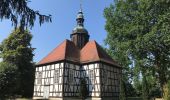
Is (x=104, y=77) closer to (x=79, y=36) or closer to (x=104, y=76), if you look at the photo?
(x=104, y=76)

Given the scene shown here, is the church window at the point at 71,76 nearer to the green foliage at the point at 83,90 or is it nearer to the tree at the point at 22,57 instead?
the green foliage at the point at 83,90

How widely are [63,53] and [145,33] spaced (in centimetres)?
1109

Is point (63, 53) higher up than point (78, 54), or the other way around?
point (78, 54)

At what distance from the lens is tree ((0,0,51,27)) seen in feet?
15.1

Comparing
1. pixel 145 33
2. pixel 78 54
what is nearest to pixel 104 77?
pixel 78 54

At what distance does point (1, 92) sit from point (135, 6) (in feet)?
60.6

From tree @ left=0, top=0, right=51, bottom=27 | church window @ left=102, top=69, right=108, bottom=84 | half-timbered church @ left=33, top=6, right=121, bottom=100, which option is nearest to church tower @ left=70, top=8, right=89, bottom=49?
half-timbered church @ left=33, top=6, right=121, bottom=100

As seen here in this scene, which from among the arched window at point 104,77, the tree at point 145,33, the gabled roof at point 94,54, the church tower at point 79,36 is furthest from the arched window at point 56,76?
the tree at point 145,33

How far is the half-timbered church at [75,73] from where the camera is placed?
27433 mm

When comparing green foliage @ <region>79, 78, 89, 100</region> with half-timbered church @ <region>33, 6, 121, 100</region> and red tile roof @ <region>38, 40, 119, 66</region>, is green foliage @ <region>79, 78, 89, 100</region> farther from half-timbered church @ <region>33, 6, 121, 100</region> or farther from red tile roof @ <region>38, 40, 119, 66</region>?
red tile roof @ <region>38, 40, 119, 66</region>

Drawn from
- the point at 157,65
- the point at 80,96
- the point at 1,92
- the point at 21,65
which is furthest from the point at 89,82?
the point at 21,65

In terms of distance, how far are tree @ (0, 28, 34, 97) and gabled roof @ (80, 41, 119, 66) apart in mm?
11510

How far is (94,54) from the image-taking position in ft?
98.7

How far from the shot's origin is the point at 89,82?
28578mm
